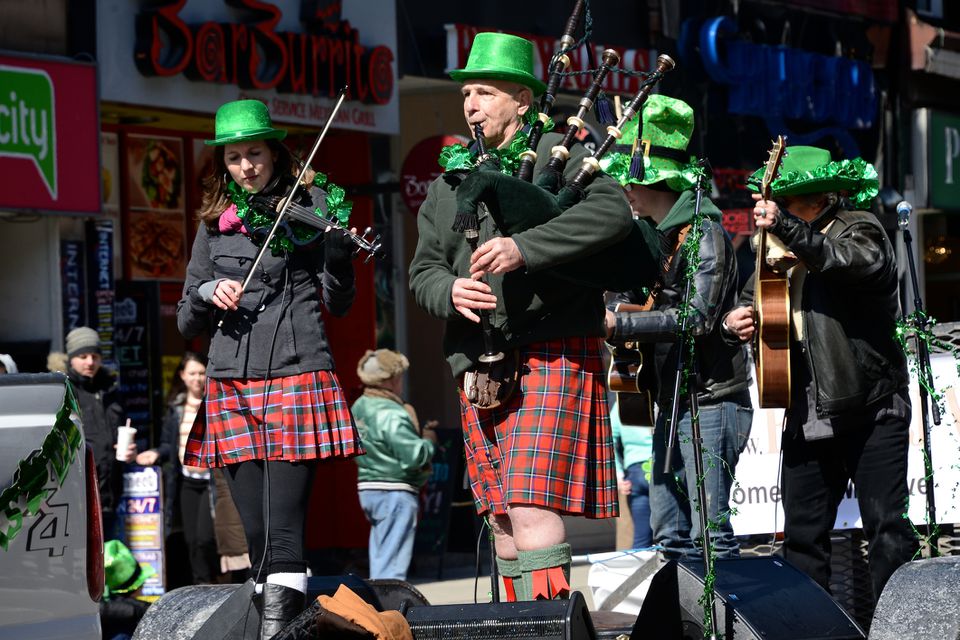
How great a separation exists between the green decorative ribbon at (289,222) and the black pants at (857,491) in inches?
73.9

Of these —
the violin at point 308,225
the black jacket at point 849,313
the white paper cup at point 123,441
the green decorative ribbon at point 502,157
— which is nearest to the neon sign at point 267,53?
→ the white paper cup at point 123,441

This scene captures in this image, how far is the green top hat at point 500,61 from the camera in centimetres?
527

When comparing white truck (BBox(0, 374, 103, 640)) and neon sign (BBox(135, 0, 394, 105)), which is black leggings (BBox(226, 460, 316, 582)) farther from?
neon sign (BBox(135, 0, 394, 105))

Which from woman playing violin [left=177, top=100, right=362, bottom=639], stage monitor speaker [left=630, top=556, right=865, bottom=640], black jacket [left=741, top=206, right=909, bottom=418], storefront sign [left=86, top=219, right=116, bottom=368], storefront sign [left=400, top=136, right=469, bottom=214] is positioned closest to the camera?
stage monitor speaker [left=630, top=556, right=865, bottom=640]

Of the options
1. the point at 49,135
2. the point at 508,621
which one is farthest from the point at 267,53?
the point at 508,621

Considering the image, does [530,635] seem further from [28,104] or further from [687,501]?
[28,104]

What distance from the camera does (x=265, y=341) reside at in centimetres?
582

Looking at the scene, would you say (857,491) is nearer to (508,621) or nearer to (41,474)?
(508,621)

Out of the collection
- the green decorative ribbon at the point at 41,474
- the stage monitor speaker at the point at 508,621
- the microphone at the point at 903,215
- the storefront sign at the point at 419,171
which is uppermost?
the storefront sign at the point at 419,171

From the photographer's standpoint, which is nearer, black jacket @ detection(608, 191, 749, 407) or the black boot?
the black boot

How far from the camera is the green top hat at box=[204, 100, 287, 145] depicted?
5883 millimetres

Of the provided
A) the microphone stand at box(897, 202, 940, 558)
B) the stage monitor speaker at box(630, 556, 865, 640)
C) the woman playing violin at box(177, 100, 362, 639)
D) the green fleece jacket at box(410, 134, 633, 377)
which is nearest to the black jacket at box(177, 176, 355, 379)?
the woman playing violin at box(177, 100, 362, 639)

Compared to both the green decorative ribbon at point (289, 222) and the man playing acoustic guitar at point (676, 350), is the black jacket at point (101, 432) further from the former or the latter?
the man playing acoustic guitar at point (676, 350)

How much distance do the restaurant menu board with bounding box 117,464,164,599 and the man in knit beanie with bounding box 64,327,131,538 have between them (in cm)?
8
